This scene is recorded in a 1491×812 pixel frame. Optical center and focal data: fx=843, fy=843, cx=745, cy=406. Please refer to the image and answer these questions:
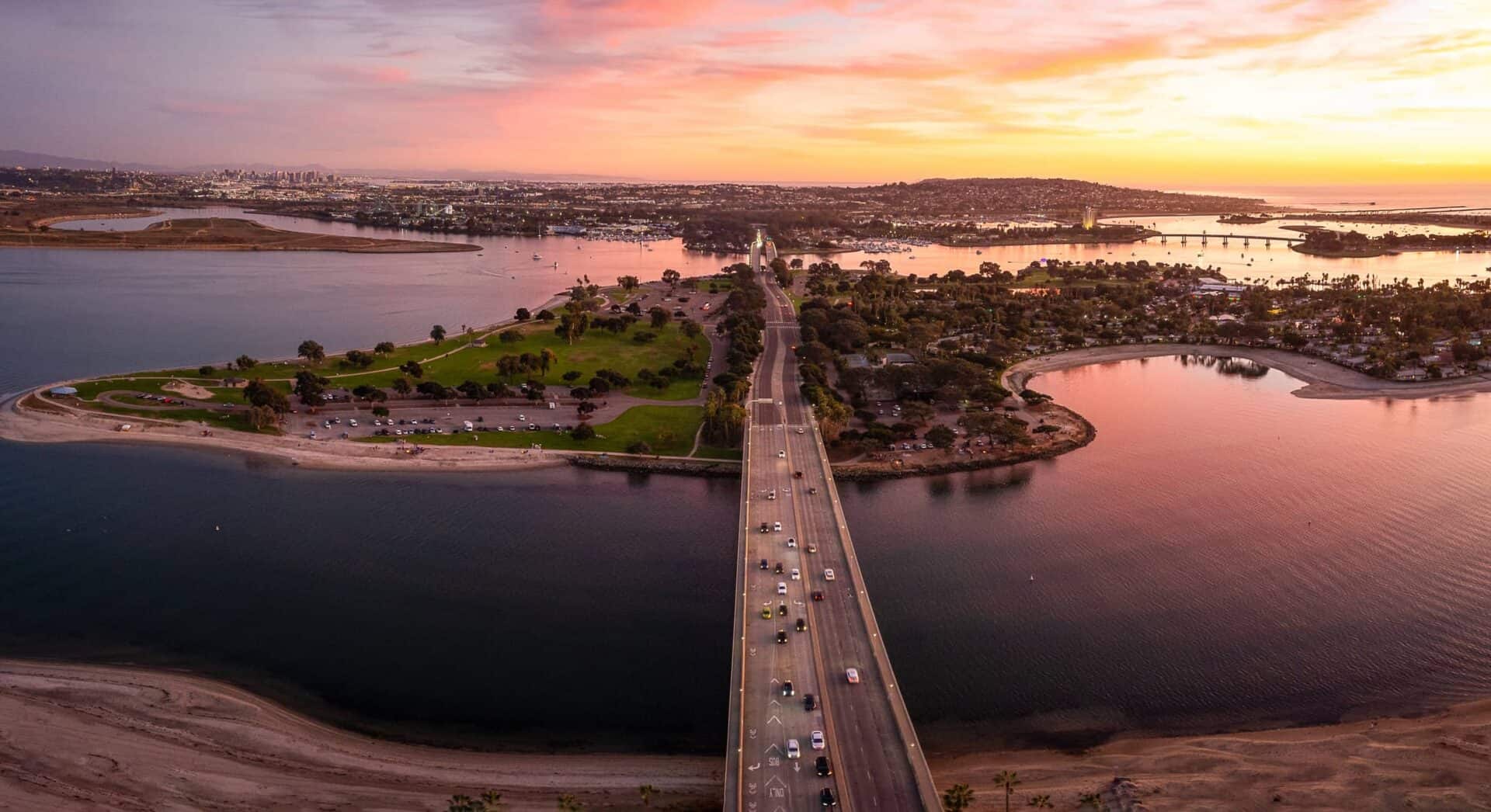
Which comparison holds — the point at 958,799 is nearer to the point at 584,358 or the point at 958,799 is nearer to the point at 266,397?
the point at 266,397

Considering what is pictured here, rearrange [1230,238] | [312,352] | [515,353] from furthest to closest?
[1230,238] < [515,353] < [312,352]

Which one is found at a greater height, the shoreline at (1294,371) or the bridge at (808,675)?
the shoreline at (1294,371)

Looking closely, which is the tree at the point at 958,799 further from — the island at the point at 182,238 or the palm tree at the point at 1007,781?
the island at the point at 182,238

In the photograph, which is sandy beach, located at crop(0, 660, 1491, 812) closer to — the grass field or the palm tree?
the palm tree

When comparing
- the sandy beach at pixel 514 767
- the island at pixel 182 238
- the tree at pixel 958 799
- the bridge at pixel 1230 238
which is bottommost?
the sandy beach at pixel 514 767

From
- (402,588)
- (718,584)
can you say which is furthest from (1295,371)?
(402,588)

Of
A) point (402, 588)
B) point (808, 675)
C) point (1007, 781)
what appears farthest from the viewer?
point (402, 588)

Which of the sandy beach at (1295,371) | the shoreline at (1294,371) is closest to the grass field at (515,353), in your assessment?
the shoreline at (1294,371)
